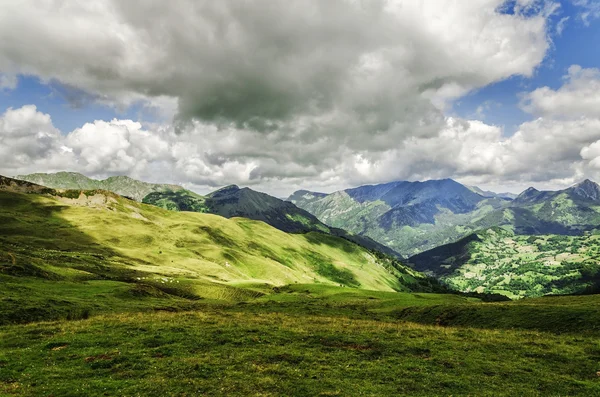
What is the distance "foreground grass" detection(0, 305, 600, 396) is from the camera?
80.0 ft

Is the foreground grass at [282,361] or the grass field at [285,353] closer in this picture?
the foreground grass at [282,361]

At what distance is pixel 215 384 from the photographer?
2445cm

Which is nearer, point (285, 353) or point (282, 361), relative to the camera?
point (282, 361)

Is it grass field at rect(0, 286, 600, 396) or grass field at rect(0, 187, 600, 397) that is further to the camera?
grass field at rect(0, 187, 600, 397)

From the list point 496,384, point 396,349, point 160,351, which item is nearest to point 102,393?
point 160,351

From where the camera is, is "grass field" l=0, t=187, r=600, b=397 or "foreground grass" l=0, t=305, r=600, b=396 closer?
"foreground grass" l=0, t=305, r=600, b=396

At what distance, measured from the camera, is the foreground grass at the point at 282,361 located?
2438 cm

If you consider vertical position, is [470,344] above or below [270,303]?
above

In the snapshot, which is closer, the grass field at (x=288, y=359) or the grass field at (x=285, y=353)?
the grass field at (x=288, y=359)

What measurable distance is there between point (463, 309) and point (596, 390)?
1476 inches

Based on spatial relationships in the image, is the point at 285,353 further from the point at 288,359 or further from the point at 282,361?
the point at 282,361

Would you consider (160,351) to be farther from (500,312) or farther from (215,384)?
(500,312)

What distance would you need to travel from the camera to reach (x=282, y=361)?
30.2 m

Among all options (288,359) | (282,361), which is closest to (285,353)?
(288,359)
